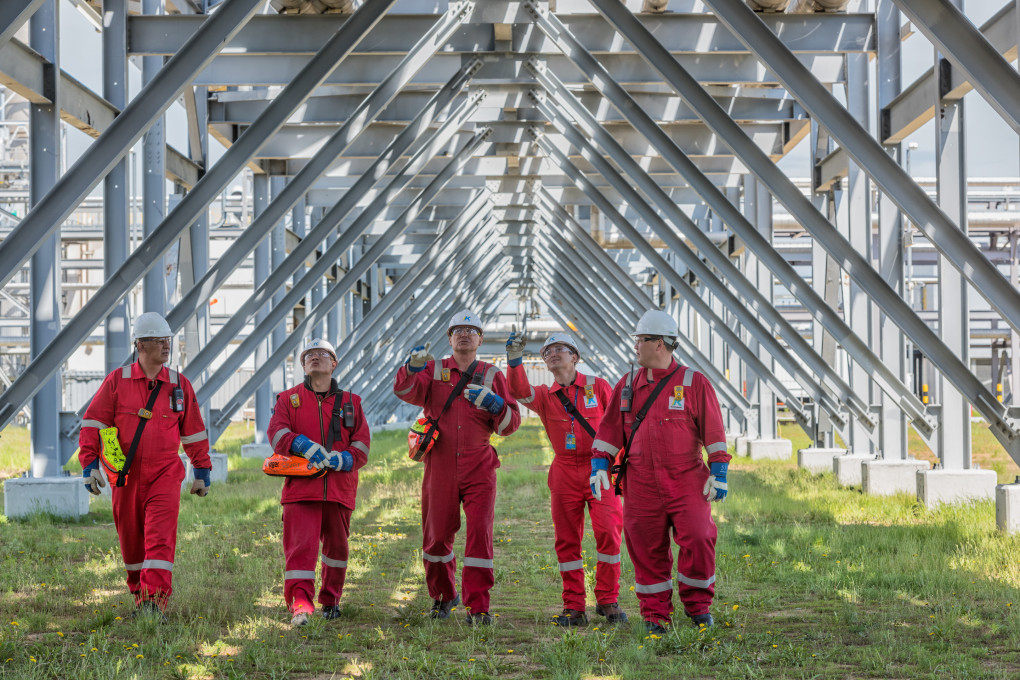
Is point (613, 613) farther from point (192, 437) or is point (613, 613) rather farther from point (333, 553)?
point (192, 437)

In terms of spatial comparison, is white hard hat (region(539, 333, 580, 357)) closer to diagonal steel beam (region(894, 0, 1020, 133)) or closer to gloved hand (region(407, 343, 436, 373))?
gloved hand (region(407, 343, 436, 373))

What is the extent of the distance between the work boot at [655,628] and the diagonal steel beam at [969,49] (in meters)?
3.17

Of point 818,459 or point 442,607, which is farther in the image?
point 818,459

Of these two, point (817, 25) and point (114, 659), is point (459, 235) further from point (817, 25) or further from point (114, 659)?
point (114, 659)

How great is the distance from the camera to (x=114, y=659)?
489 cm

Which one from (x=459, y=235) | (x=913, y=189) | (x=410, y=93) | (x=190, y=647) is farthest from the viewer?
(x=459, y=235)

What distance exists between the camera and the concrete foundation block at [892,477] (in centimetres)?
1188

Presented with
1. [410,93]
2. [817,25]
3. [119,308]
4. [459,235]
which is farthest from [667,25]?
[459,235]

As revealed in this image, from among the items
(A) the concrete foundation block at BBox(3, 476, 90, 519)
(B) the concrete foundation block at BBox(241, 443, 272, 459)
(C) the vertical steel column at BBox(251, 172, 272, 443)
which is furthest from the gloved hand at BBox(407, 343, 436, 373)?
(B) the concrete foundation block at BBox(241, 443, 272, 459)

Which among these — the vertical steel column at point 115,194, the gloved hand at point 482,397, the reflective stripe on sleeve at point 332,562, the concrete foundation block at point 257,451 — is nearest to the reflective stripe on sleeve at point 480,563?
the reflective stripe on sleeve at point 332,562

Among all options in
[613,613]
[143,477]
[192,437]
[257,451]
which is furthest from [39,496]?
[257,451]

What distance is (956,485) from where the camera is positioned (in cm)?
1030

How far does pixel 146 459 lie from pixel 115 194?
15.4 feet

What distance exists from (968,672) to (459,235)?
46.5 feet
